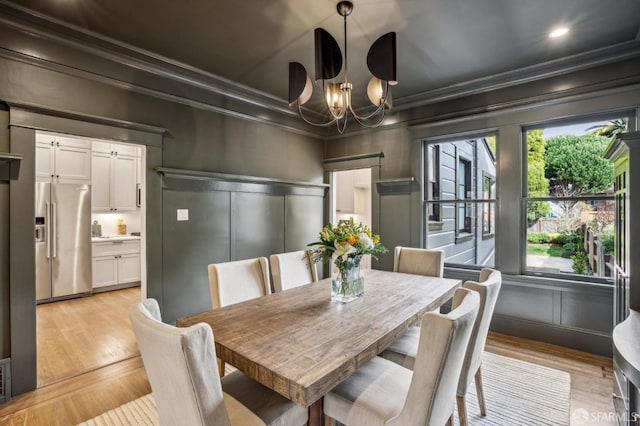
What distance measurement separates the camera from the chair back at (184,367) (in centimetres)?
94

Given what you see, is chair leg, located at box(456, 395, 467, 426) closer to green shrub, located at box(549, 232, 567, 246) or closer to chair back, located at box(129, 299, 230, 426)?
chair back, located at box(129, 299, 230, 426)

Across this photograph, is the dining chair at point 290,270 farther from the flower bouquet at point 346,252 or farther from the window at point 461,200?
the window at point 461,200

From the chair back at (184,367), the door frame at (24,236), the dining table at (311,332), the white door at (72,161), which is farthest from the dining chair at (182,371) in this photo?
the white door at (72,161)

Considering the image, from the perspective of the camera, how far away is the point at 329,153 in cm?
476

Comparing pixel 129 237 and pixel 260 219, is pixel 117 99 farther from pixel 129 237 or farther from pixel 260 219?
pixel 129 237

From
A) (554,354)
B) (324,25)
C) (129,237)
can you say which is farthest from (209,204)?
(554,354)

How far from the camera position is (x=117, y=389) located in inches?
92.0

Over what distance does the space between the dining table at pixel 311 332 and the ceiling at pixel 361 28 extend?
1963mm

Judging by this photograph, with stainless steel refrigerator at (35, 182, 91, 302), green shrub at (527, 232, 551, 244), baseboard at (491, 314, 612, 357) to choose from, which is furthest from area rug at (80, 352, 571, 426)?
stainless steel refrigerator at (35, 182, 91, 302)

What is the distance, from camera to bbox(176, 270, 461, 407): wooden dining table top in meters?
1.10

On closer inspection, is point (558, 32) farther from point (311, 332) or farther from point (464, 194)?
point (311, 332)


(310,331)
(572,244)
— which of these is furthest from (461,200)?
(310,331)

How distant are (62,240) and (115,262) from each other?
2.76 feet

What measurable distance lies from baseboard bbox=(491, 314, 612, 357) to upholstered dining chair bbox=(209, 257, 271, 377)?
2.62 m
